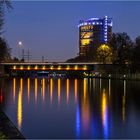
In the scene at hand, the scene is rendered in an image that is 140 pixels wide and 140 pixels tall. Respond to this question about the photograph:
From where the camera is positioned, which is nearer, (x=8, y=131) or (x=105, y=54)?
(x=8, y=131)

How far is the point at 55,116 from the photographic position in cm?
3466

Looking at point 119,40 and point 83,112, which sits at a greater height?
point 119,40

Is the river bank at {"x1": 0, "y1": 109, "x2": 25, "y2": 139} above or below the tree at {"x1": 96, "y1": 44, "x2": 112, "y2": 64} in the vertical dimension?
below

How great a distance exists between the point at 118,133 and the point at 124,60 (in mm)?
123968

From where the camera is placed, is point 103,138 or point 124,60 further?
point 124,60

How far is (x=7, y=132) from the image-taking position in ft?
70.4

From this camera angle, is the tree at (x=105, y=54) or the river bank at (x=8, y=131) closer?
the river bank at (x=8, y=131)

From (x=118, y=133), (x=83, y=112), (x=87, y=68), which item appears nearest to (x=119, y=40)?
(x=87, y=68)

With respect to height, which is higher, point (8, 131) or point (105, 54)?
point (105, 54)

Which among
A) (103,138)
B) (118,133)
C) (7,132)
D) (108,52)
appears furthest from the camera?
(108,52)

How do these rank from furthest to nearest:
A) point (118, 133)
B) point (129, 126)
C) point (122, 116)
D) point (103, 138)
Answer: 1. point (122, 116)
2. point (129, 126)
3. point (118, 133)
4. point (103, 138)

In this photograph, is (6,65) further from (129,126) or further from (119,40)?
(129,126)

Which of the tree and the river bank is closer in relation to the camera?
the river bank

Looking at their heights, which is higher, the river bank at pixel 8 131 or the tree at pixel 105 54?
the tree at pixel 105 54
